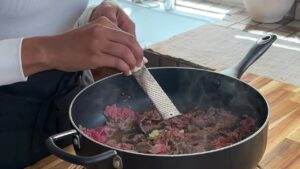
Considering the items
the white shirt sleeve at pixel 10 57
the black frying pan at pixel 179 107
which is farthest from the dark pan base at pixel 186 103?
the white shirt sleeve at pixel 10 57

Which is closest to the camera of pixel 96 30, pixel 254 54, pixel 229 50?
pixel 96 30

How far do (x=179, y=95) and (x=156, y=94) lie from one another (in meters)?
0.12

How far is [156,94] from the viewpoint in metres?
0.69

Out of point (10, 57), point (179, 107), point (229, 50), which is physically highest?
point (10, 57)

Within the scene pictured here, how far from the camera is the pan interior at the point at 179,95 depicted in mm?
700

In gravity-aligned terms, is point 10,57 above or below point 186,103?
above

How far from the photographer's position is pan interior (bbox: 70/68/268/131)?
70 cm

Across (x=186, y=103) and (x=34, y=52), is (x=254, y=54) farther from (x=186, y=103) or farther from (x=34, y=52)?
(x=34, y=52)

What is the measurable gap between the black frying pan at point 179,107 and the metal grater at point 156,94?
0.08m

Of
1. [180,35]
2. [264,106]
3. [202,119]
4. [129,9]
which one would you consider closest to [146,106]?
[202,119]

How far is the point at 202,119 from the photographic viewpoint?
73cm

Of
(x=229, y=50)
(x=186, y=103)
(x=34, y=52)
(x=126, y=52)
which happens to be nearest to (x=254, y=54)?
(x=186, y=103)

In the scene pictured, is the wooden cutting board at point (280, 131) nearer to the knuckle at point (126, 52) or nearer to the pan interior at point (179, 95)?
the pan interior at point (179, 95)

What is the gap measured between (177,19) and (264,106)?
1.08 meters
